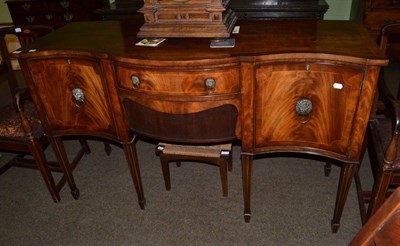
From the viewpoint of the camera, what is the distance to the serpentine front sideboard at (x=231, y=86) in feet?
4.63

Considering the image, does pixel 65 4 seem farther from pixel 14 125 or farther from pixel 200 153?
pixel 200 153

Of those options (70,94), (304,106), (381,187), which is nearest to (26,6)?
(70,94)

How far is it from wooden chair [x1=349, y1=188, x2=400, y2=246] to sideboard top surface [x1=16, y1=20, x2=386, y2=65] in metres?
0.79

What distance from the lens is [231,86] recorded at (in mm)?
1501

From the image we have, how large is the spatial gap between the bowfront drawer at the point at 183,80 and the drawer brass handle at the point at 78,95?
294mm

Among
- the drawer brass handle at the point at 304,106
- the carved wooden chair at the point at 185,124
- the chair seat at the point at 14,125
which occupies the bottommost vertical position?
the chair seat at the point at 14,125

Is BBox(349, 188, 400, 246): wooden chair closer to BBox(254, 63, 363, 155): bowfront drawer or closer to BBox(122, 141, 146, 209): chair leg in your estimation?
BBox(254, 63, 363, 155): bowfront drawer

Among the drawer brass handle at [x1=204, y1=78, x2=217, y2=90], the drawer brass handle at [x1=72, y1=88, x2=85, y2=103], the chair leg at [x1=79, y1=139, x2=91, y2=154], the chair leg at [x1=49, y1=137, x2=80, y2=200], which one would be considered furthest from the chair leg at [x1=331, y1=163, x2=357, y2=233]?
the chair leg at [x1=79, y1=139, x2=91, y2=154]

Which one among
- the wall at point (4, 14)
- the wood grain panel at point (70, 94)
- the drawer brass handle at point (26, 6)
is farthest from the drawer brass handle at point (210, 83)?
the wall at point (4, 14)

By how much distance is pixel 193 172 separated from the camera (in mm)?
2463

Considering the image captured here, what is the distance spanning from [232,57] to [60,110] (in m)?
1.03

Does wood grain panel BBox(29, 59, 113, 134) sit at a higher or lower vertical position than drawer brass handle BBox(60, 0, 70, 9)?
lower

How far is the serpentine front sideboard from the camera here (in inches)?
55.6

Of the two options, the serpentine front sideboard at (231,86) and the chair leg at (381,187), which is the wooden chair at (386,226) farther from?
the chair leg at (381,187)
